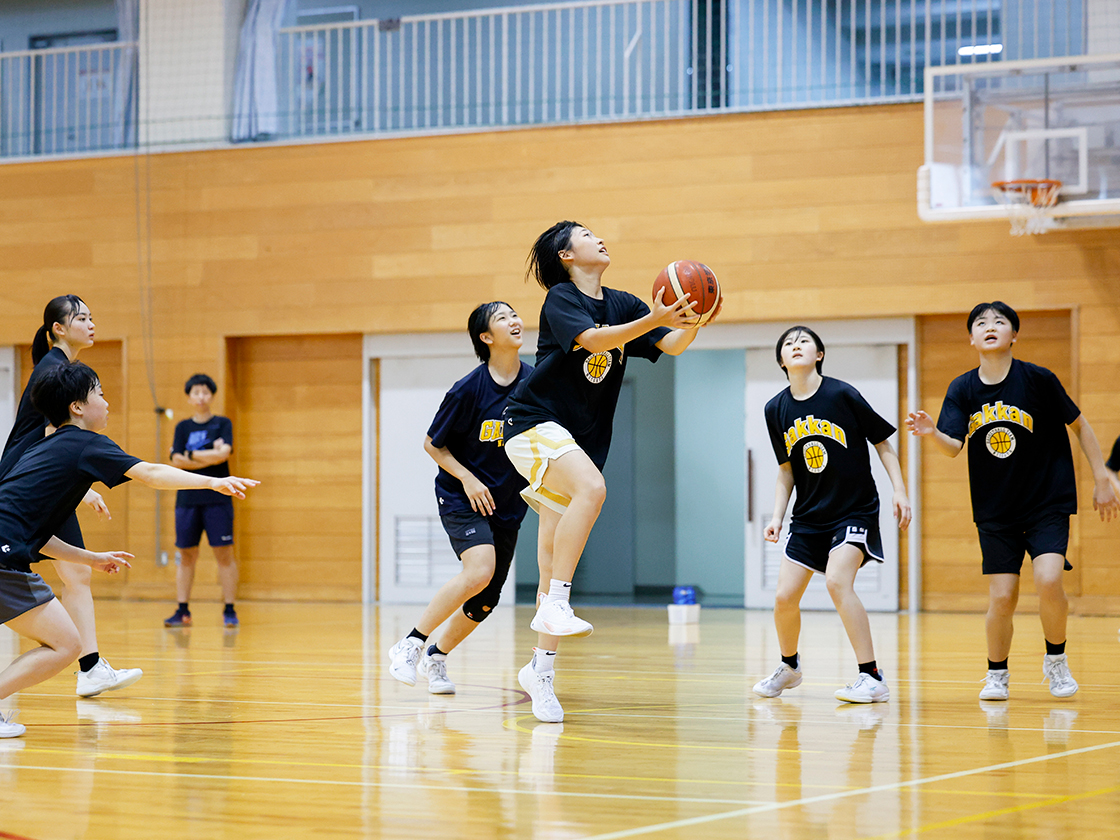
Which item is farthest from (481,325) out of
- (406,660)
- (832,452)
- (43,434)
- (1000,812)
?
(1000,812)

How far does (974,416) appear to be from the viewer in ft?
15.3

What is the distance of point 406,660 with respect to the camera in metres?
4.52

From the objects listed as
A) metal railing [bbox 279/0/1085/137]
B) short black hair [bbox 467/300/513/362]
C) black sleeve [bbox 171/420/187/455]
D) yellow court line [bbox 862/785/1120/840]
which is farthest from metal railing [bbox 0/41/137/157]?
yellow court line [bbox 862/785/1120/840]

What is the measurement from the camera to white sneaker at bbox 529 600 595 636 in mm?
3597

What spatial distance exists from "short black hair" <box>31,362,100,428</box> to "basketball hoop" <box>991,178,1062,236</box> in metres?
6.18

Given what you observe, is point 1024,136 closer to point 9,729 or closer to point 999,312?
point 999,312

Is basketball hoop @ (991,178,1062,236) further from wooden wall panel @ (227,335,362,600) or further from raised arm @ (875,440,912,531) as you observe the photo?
wooden wall panel @ (227,335,362,600)

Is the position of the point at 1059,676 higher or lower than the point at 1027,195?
lower

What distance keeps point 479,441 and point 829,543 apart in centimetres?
137

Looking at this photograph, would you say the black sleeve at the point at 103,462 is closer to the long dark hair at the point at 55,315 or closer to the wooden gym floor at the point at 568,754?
the wooden gym floor at the point at 568,754

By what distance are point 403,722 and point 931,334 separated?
6231 millimetres

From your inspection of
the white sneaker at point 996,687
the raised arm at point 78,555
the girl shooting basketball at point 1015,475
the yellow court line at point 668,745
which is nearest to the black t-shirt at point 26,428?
the raised arm at point 78,555

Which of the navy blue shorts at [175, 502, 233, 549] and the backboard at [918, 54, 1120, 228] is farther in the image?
the navy blue shorts at [175, 502, 233, 549]

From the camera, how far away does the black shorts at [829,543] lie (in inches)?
176
